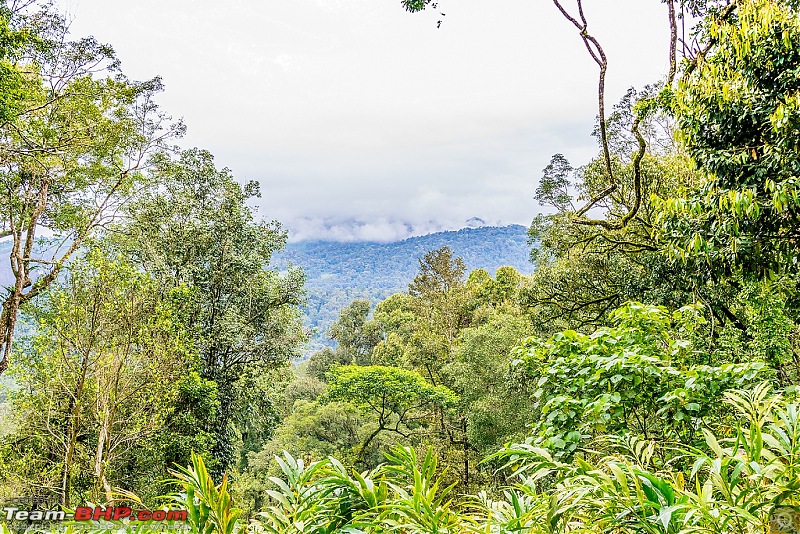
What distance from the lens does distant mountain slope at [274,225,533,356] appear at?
85.2m

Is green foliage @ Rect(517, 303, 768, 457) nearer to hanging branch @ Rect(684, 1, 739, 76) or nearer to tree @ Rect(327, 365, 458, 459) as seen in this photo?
hanging branch @ Rect(684, 1, 739, 76)

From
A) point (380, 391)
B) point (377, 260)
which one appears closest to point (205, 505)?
point (380, 391)

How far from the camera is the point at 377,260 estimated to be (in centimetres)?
12912

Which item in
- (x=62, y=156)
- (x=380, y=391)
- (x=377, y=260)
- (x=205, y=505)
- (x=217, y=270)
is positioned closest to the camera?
(x=205, y=505)

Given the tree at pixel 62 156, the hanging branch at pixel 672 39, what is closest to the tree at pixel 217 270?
the tree at pixel 62 156

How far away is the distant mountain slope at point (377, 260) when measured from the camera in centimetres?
8519

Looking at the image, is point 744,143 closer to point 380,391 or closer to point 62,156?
point 380,391

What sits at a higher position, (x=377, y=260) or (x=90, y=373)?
(x=377, y=260)

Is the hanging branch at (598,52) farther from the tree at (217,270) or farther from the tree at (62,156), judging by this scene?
the tree at (217,270)

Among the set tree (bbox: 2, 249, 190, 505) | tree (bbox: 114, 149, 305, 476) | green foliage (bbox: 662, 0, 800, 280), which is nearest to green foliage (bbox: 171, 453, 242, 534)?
green foliage (bbox: 662, 0, 800, 280)

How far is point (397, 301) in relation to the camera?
82.4ft

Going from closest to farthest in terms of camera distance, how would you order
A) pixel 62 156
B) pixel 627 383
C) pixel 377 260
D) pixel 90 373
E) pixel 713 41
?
1. pixel 627 383
2. pixel 713 41
3. pixel 90 373
4. pixel 62 156
5. pixel 377 260

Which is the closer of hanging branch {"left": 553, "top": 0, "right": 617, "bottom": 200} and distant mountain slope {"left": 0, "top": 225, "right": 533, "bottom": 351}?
hanging branch {"left": 553, "top": 0, "right": 617, "bottom": 200}

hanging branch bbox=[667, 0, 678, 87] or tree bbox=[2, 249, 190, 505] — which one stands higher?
hanging branch bbox=[667, 0, 678, 87]
